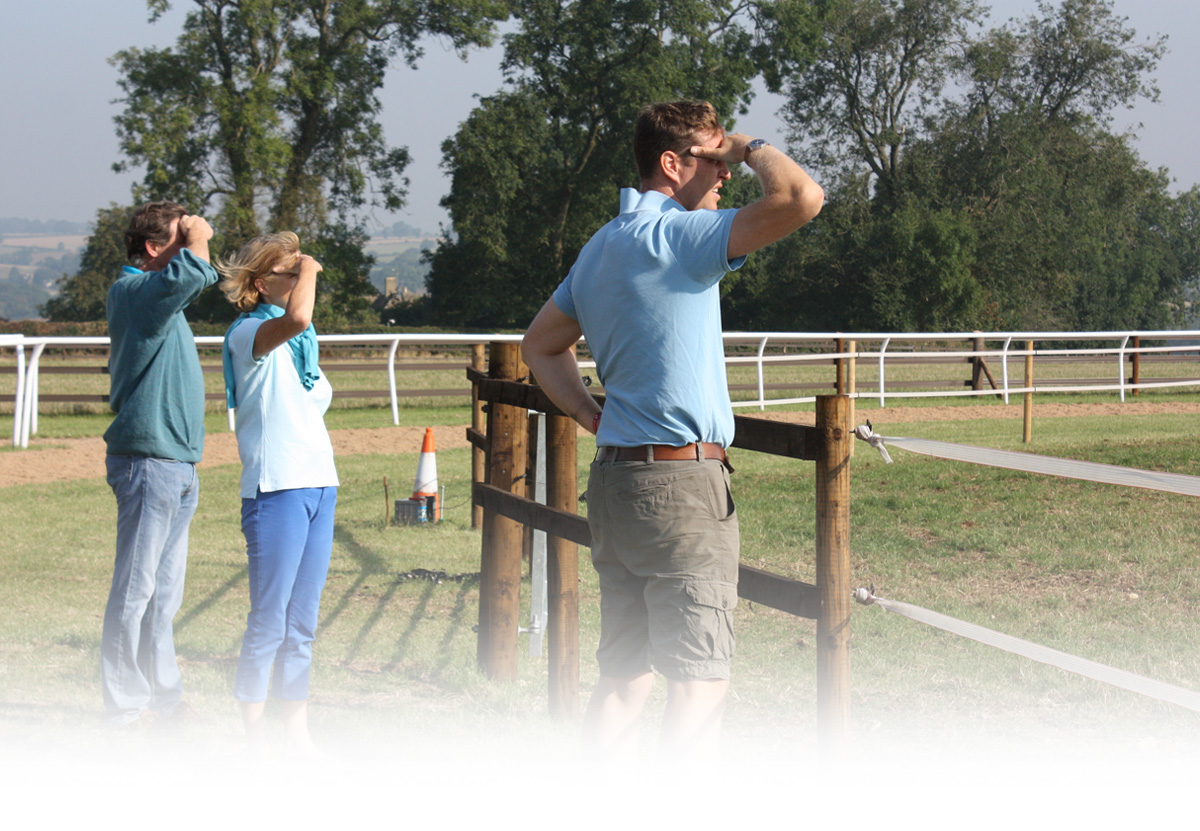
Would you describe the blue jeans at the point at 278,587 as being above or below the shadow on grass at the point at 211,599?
above

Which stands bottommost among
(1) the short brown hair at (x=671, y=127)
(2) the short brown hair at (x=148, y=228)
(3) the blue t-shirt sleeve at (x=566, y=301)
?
(3) the blue t-shirt sleeve at (x=566, y=301)

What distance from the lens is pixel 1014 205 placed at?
39844mm

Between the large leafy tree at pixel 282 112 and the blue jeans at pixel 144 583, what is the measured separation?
2704 centimetres

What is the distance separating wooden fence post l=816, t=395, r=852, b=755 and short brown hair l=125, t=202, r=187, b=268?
2265mm

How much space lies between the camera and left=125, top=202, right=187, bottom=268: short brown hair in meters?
3.40

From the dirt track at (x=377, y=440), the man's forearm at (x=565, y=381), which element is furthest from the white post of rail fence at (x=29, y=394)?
the man's forearm at (x=565, y=381)

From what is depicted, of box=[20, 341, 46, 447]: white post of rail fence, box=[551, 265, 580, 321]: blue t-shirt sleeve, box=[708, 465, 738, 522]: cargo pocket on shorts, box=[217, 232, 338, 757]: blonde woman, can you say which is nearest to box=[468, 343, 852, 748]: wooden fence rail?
box=[708, 465, 738, 522]: cargo pocket on shorts

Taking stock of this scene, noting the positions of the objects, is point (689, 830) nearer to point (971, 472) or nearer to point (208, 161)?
point (971, 472)

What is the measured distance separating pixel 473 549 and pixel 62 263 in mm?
194160

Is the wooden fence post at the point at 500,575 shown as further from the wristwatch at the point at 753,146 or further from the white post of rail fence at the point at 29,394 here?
the white post of rail fence at the point at 29,394

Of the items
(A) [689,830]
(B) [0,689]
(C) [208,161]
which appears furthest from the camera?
(C) [208,161]

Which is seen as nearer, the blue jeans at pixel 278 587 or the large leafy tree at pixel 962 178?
the blue jeans at pixel 278 587

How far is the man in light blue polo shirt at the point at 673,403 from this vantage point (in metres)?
2.29

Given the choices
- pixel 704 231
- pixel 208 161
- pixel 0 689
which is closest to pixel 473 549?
pixel 0 689
